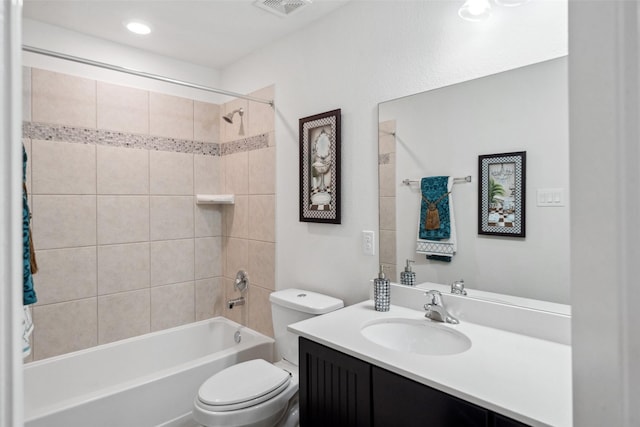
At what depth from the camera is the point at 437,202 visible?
1.64m

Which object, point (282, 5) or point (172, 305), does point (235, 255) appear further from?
point (282, 5)

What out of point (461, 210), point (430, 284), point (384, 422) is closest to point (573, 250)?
point (384, 422)

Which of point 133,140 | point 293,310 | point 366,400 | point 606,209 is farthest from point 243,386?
point 133,140

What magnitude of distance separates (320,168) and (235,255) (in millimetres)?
1126

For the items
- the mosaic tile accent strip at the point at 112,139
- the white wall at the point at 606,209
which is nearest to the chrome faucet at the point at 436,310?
the white wall at the point at 606,209

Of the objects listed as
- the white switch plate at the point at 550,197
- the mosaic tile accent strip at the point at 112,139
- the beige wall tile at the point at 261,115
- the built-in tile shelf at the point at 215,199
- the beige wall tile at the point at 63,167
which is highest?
the beige wall tile at the point at 261,115

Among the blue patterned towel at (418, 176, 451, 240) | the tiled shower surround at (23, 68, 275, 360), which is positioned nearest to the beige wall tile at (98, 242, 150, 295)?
the tiled shower surround at (23, 68, 275, 360)

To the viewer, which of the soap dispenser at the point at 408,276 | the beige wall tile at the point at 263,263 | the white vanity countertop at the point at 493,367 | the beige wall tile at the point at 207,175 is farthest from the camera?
the beige wall tile at the point at 207,175

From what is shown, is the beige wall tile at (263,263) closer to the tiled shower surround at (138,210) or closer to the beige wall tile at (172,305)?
the tiled shower surround at (138,210)

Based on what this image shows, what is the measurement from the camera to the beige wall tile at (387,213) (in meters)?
1.80

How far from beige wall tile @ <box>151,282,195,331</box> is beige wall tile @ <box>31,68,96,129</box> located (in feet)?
4.02

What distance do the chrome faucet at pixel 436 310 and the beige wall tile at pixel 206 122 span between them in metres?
2.12

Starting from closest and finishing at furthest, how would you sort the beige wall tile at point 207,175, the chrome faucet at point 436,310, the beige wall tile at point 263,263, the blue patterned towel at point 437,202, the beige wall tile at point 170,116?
the chrome faucet at point 436,310 < the blue patterned towel at point 437,202 < the beige wall tile at point 263,263 < the beige wall tile at point 170,116 < the beige wall tile at point 207,175

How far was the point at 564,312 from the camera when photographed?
4.26 feet
